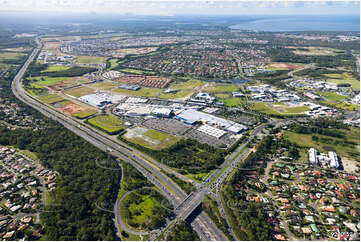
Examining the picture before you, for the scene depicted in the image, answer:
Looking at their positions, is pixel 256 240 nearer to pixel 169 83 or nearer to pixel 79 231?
pixel 79 231

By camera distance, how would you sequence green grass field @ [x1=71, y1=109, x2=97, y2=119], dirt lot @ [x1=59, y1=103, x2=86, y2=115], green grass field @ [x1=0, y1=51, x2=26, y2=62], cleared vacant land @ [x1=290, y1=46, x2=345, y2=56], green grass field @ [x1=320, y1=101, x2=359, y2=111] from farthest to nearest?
cleared vacant land @ [x1=290, y1=46, x2=345, y2=56] → green grass field @ [x1=0, y1=51, x2=26, y2=62] → green grass field @ [x1=320, y1=101, x2=359, y2=111] → dirt lot @ [x1=59, y1=103, x2=86, y2=115] → green grass field @ [x1=71, y1=109, x2=97, y2=119]

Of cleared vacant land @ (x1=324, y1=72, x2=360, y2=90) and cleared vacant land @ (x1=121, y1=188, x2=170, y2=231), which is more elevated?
cleared vacant land @ (x1=324, y1=72, x2=360, y2=90)

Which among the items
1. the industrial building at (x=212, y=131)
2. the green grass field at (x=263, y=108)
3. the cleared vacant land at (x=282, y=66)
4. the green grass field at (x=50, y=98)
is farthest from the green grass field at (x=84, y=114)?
the cleared vacant land at (x=282, y=66)

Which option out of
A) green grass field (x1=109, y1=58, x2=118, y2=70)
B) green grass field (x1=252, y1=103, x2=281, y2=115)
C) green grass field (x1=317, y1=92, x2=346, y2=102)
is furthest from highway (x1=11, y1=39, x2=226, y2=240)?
green grass field (x1=317, y1=92, x2=346, y2=102)

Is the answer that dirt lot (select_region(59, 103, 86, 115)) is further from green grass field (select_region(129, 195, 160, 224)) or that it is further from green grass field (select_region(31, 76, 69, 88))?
green grass field (select_region(129, 195, 160, 224))

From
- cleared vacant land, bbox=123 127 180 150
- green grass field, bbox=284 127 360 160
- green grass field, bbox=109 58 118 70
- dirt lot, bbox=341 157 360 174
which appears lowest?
cleared vacant land, bbox=123 127 180 150

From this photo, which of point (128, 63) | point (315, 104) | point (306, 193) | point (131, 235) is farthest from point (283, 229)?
point (128, 63)

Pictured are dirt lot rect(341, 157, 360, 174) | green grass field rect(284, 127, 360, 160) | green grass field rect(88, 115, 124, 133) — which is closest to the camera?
dirt lot rect(341, 157, 360, 174)
